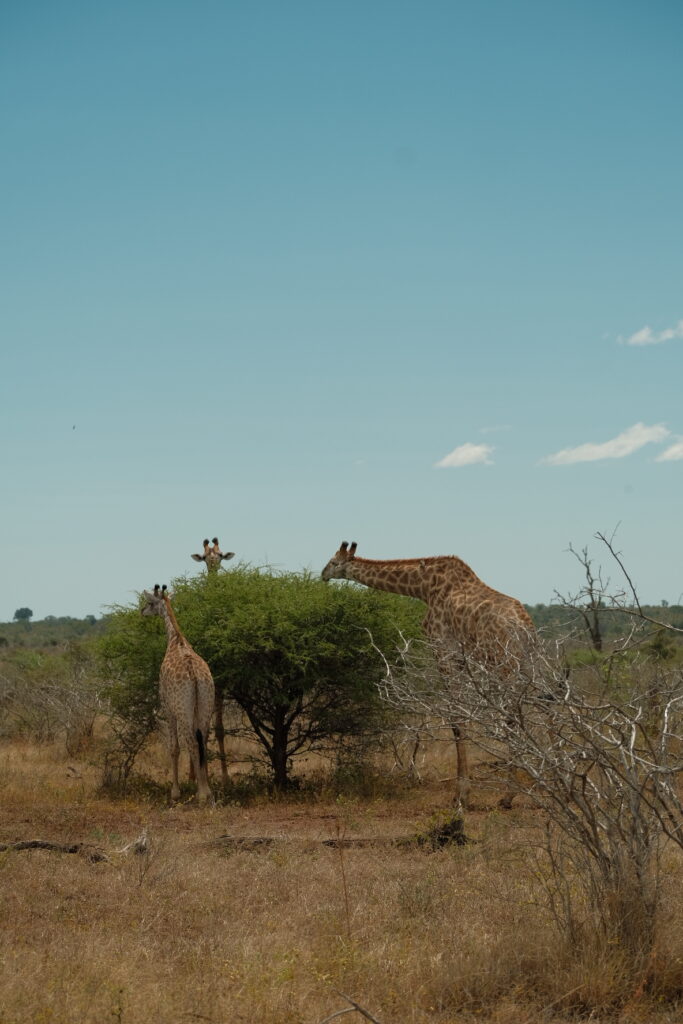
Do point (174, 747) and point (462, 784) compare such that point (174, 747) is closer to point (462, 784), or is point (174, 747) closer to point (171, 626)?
point (171, 626)

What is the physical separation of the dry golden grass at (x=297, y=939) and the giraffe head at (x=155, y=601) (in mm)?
3933

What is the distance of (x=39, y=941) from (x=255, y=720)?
7.93m

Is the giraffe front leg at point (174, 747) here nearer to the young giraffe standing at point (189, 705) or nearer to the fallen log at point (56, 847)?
the young giraffe standing at point (189, 705)

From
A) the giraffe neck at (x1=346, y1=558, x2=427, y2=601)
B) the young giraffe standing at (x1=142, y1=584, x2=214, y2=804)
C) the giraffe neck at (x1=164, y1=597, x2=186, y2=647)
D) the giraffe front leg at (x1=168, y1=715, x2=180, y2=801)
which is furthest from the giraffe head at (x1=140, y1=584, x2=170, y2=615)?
the giraffe neck at (x1=346, y1=558, x2=427, y2=601)

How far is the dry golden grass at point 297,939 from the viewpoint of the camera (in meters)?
5.41

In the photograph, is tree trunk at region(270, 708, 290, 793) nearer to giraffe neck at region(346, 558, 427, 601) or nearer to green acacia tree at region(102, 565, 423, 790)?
green acacia tree at region(102, 565, 423, 790)

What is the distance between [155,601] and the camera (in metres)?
13.9

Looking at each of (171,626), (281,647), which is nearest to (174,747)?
(171,626)

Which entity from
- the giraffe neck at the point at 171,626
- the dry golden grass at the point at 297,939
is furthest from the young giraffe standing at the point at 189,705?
the dry golden grass at the point at 297,939

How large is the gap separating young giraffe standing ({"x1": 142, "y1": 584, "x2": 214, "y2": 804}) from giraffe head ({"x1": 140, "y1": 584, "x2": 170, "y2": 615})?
3.35ft

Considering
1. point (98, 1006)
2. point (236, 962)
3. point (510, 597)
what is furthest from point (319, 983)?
point (510, 597)

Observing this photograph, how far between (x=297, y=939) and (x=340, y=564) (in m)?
7.84

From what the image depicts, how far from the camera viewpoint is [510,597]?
12758 millimetres

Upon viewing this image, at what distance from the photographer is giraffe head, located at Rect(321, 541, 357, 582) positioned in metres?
14.1
